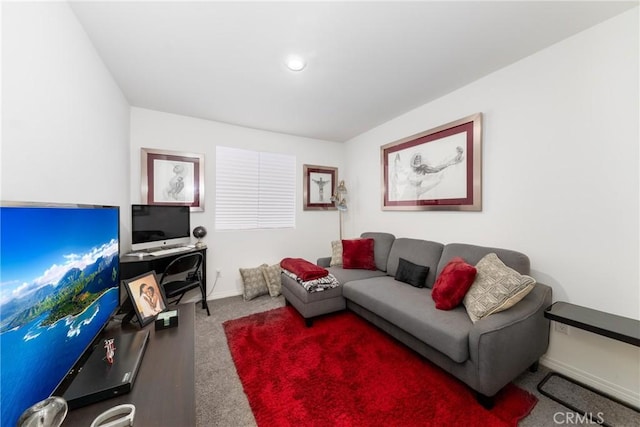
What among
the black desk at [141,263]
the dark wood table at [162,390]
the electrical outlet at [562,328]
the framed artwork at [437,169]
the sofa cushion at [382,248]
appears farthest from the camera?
the sofa cushion at [382,248]

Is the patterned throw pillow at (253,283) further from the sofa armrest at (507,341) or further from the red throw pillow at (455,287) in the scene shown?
the sofa armrest at (507,341)

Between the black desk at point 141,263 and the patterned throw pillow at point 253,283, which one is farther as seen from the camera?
the patterned throw pillow at point 253,283

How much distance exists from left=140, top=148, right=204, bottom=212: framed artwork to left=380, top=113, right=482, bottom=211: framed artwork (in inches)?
103

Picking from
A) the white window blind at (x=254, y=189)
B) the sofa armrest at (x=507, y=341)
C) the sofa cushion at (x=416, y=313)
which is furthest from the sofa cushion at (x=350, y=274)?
the sofa armrest at (x=507, y=341)

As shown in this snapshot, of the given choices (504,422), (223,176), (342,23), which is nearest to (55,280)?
→ (342,23)

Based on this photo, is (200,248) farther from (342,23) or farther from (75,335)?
(342,23)

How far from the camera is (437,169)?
273 cm

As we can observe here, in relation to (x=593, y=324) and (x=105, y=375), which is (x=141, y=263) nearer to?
(x=105, y=375)

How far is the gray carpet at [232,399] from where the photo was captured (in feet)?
4.63

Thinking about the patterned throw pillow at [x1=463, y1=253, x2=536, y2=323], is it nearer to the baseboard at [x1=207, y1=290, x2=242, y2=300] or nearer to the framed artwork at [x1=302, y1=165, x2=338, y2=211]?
the framed artwork at [x1=302, y1=165, x2=338, y2=211]

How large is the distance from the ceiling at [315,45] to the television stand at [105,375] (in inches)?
78.9

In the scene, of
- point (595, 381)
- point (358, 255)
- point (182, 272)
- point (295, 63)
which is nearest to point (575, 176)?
point (595, 381)

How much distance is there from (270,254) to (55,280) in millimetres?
2967

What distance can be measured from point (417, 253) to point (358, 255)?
2.45 ft
